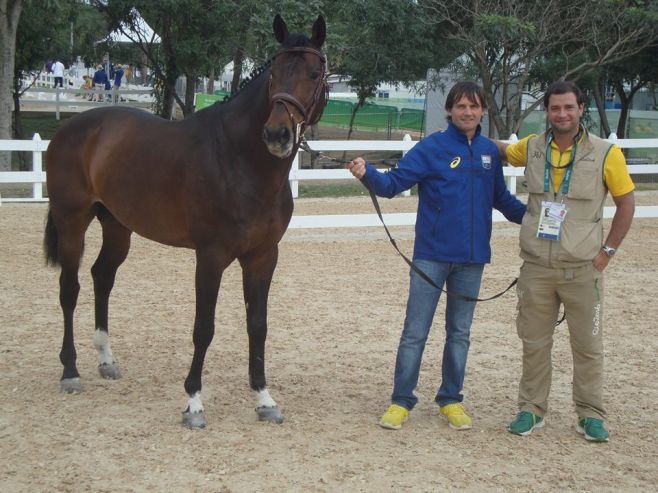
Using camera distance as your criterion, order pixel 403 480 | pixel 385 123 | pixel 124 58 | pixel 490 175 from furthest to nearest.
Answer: pixel 385 123, pixel 124 58, pixel 490 175, pixel 403 480

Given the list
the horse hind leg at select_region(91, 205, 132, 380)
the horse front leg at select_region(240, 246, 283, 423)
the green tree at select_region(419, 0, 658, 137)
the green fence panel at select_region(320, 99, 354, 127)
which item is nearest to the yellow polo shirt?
the horse front leg at select_region(240, 246, 283, 423)

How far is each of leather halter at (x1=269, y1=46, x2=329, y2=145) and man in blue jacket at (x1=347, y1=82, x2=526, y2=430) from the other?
36cm

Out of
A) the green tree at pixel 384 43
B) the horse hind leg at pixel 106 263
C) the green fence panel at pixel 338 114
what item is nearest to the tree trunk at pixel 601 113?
the green tree at pixel 384 43

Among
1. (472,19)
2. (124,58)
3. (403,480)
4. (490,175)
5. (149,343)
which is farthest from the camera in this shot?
(124,58)

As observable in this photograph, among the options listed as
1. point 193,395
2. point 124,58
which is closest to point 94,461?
point 193,395

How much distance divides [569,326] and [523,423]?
567 millimetres

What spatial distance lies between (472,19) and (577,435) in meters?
15.6

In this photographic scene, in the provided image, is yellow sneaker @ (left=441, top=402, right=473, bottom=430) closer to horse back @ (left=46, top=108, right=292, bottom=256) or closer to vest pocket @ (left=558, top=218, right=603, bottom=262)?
vest pocket @ (left=558, top=218, right=603, bottom=262)

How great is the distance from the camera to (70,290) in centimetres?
534

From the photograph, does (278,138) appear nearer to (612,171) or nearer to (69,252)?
(612,171)

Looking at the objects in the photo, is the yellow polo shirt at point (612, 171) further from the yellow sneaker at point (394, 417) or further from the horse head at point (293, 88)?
the yellow sneaker at point (394, 417)

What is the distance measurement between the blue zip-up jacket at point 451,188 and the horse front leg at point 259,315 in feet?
2.42

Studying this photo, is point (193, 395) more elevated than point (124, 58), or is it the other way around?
point (124, 58)

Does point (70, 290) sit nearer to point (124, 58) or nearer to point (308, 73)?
point (308, 73)
